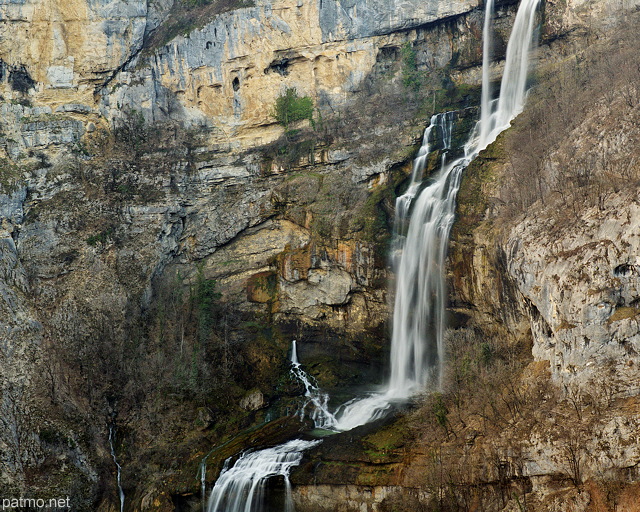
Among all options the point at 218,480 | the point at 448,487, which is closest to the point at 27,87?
the point at 218,480

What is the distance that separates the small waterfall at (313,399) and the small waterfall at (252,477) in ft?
11.0

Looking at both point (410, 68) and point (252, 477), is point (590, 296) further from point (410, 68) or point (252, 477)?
point (410, 68)

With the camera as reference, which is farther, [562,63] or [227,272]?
[227,272]

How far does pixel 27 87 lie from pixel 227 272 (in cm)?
1826

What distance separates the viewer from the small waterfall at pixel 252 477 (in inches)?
1137

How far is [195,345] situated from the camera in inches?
1619

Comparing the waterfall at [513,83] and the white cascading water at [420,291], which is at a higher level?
the waterfall at [513,83]

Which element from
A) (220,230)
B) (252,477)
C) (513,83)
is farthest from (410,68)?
(252,477)

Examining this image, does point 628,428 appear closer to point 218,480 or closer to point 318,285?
point 218,480

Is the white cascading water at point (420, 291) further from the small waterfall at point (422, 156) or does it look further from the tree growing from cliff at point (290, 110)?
the tree growing from cliff at point (290, 110)

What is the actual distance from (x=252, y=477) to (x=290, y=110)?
26282 mm

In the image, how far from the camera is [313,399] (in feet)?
123

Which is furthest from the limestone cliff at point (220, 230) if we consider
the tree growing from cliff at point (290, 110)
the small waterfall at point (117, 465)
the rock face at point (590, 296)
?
the tree growing from cliff at point (290, 110)

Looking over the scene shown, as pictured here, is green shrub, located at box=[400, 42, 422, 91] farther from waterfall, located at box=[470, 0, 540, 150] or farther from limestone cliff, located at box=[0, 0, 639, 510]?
waterfall, located at box=[470, 0, 540, 150]
